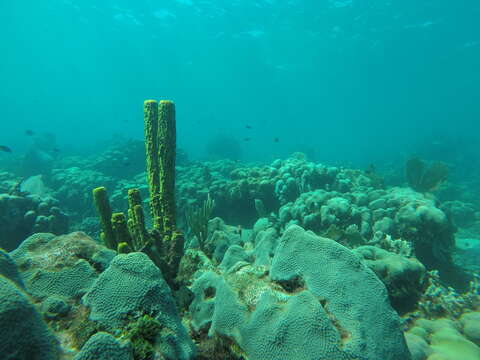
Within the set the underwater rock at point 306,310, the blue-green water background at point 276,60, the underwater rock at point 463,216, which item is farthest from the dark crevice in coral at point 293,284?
the blue-green water background at point 276,60

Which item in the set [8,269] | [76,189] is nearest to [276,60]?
[76,189]

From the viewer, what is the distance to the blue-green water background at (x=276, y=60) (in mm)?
32750

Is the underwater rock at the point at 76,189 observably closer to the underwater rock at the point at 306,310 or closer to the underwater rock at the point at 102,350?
the underwater rock at the point at 306,310

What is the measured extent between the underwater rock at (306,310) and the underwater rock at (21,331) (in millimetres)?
1454

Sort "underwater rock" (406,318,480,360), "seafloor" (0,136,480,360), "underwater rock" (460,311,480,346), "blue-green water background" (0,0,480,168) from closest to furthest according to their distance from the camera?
"seafloor" (0,136,480,360) → "underwater rock" (406,318,480,360) → "underwater rock" (460,311,480,346) → "blue-green water background" (0,0,480,168)

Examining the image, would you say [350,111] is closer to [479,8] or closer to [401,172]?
[479,8]

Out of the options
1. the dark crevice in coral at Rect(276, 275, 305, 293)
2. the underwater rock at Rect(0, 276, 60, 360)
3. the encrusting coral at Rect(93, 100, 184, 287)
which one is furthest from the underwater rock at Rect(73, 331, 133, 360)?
the encrusting coral at Rect(93, 100, 184, 287)

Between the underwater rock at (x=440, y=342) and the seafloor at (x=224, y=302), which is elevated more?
the seafloor at (x=224, y=302)

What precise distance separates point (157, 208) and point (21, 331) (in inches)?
123

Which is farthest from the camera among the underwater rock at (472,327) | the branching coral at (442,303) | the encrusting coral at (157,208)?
the branching coral at (442,303)

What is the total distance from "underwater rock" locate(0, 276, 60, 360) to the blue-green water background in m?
29.7

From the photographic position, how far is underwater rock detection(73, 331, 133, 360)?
1.51 meters

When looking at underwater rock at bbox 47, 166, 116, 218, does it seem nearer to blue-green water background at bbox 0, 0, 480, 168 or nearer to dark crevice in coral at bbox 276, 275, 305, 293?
dark crevice in coral at bbox 276, 275, 305, 293

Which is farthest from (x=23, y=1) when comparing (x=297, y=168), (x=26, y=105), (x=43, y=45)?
(x=26, y=105)
